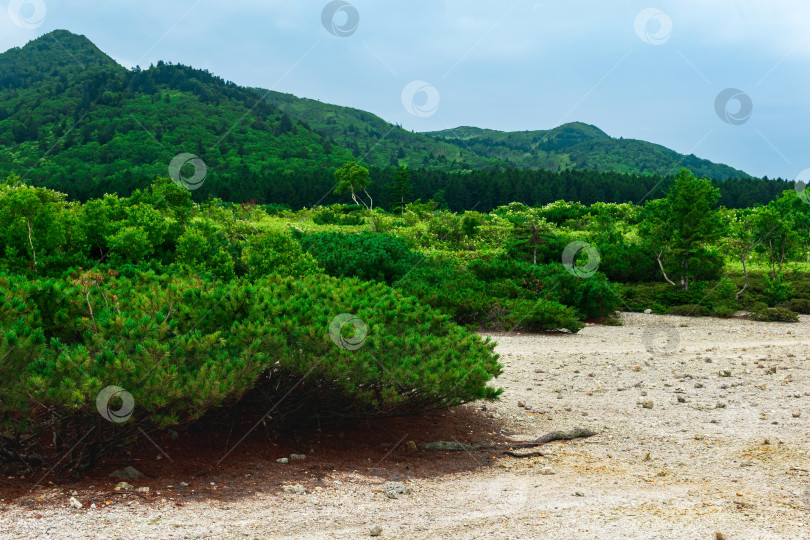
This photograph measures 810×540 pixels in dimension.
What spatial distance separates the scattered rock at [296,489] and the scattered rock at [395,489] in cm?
54

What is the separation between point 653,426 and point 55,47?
741 ft

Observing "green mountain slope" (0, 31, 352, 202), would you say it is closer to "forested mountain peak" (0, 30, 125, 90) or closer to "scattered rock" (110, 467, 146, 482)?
"forested mountain peak" (0, 30, 125, 90)

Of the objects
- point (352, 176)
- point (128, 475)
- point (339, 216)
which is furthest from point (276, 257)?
point (352, 176)

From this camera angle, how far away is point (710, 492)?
3.96 metres

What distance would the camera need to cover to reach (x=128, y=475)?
3.96 metres

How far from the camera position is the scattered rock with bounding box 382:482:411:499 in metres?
3.97

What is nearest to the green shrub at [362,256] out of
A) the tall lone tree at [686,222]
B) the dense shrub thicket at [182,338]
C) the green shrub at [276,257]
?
the dense shrub thicket at [182,338]

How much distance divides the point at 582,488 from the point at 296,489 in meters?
1.91

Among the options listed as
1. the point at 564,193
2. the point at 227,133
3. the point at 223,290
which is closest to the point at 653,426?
the point at 223,290

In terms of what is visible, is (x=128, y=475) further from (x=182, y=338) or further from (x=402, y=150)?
(x=402, y=150)

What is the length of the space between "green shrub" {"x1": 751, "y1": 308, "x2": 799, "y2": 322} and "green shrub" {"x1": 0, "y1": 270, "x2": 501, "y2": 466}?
11.9 meters

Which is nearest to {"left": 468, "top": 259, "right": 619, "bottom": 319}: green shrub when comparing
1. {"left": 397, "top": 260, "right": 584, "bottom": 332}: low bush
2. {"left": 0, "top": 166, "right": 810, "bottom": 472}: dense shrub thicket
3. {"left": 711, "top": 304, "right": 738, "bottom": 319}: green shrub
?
{"left": 397, "top": 260, "right": 584, "bottom": 332}: low bush

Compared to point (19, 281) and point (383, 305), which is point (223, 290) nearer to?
point (383, 305)

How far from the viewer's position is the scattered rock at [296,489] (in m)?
3.92
